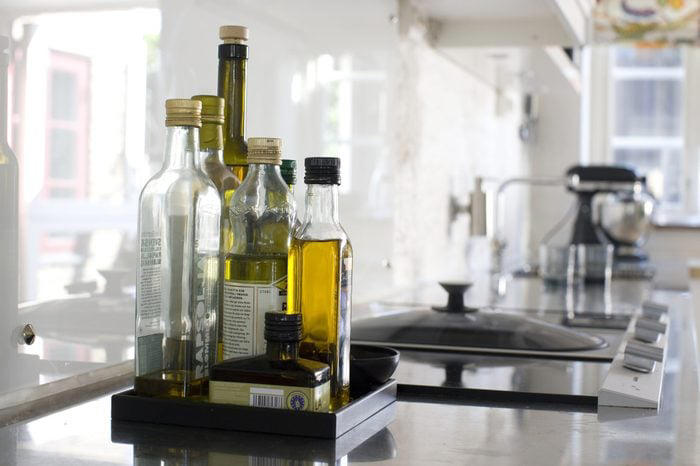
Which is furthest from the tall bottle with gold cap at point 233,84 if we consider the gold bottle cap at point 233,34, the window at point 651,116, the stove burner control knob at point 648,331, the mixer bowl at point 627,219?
the window at point 651,116

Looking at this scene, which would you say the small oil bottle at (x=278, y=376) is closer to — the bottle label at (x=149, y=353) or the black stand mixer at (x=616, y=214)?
the bottle label at (x=149, y=353)

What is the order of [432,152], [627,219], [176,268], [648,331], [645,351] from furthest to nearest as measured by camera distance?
[627,219], [432,152], [648,331], [645,351], [176,268]

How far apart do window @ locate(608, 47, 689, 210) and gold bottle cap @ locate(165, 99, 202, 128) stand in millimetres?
4463

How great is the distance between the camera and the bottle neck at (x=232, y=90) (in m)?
0.83

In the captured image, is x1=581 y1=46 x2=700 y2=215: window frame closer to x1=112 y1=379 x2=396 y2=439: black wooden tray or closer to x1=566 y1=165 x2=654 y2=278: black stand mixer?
x1=566 y1=165 x2=654 y2=278: black stand mixer

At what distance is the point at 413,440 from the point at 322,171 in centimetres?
22

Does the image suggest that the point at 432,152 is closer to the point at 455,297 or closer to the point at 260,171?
the point at 455,297

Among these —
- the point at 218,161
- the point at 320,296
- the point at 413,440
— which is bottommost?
the point at 413,440

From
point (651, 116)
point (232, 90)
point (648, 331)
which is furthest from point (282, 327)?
point (651, 116)

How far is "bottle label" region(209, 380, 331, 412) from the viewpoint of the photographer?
0.70m

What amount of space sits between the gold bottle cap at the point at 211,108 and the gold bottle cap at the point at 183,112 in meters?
0.04

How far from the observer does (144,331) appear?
29.4 inches

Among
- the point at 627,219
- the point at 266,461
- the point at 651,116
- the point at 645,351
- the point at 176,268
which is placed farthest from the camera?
the point at 651,116

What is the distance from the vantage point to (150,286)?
75cm
